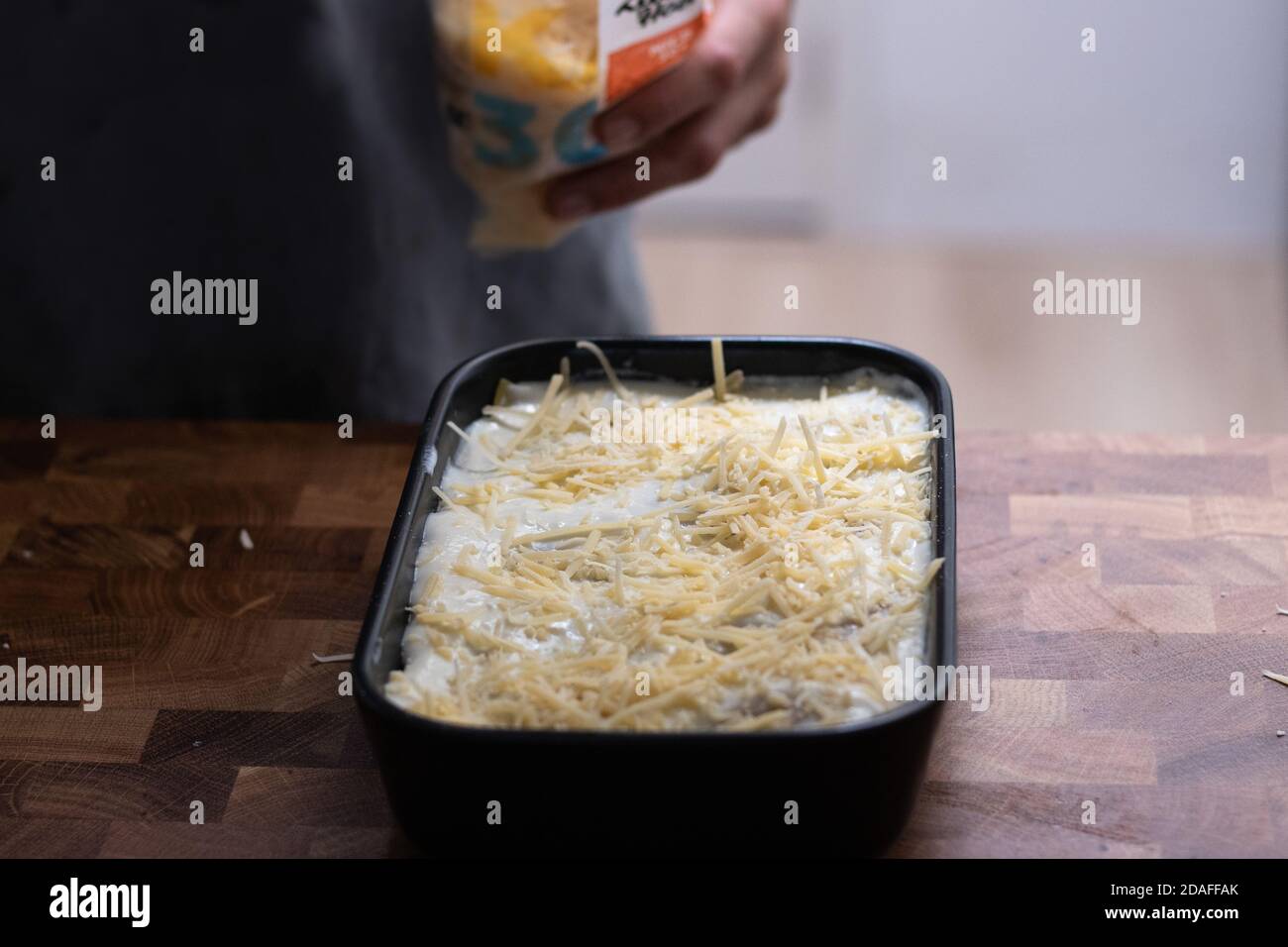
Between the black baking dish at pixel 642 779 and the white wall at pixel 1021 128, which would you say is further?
the white wall at pixel 1021 128

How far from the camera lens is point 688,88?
5.22 feet

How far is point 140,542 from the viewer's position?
156 centimetres

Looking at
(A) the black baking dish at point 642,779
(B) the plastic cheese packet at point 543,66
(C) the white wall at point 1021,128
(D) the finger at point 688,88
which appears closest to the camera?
(A) the black baking dish at point 642,779

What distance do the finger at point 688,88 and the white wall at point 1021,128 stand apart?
175 centimetres

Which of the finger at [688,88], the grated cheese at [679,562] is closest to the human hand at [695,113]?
the finger at [688,88]

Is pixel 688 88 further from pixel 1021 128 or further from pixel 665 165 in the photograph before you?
pixel 1021 128

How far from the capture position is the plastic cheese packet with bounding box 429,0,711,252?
4.76 ft

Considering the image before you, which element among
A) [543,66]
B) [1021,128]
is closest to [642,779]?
[543,66]

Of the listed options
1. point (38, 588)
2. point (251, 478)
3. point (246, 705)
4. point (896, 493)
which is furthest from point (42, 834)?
point (896, 493)

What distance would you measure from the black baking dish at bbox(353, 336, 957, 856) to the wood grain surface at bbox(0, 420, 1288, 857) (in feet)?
0.36

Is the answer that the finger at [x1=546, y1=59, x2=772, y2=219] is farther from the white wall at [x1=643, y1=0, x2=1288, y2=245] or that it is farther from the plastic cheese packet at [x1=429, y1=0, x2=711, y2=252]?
the white wall at [x1=643, y1=0, x2=1288, y2=245]

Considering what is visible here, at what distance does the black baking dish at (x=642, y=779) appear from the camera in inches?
40.3

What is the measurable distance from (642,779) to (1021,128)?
110 inches

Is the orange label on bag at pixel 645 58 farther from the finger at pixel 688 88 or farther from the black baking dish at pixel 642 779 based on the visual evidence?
the black baking dish at pixel 642 779
